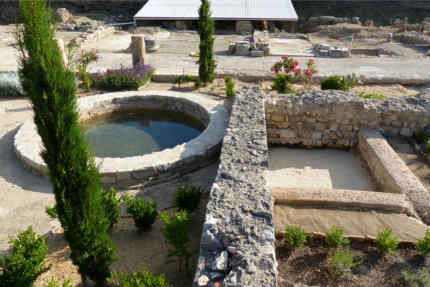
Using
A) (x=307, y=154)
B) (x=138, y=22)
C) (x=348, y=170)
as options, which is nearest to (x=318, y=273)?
(x=348, y=170)

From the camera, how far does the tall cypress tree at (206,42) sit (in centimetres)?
1038

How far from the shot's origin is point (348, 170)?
687 cm

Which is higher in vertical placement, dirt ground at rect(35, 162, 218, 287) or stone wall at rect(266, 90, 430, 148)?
stone wall at rect(266, 90, 430, 148)

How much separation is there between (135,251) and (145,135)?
13.7 feet

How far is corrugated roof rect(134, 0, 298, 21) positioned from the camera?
23.5m

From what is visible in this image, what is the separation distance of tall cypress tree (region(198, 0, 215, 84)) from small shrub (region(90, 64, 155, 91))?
221 cm

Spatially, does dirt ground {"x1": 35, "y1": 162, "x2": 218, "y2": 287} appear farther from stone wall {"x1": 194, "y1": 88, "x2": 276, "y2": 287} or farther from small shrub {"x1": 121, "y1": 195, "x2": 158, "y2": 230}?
stone wall {"x1": 194, "y1": 88, "x2": 276, "y2": 287}

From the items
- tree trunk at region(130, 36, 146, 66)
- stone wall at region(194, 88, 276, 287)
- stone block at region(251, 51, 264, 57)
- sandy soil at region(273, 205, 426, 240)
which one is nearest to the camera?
stone wall at region(194, 88, 276, 287)

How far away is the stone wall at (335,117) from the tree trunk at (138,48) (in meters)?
6.26

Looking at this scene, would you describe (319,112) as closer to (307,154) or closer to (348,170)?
(307,154)

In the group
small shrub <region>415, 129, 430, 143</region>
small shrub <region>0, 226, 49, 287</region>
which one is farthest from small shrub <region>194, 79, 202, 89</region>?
small shrub <region>0, 226, 49, 287</region>

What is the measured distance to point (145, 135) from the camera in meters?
8.02

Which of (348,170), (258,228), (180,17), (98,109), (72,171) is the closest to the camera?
(72,171)

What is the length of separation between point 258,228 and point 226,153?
179 centimetres
